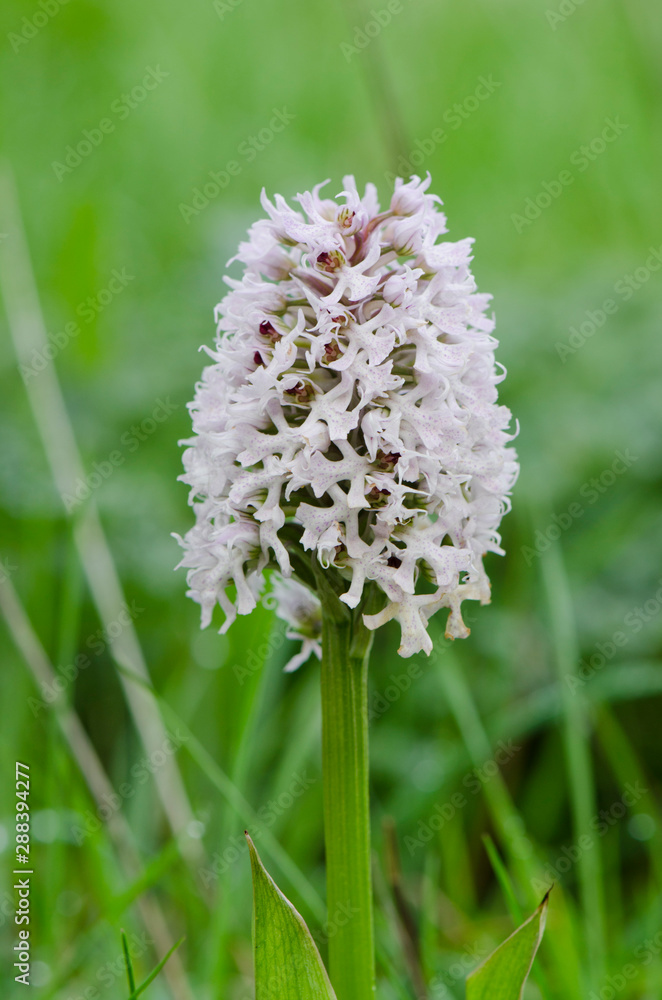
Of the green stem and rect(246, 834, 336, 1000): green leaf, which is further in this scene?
the green stem

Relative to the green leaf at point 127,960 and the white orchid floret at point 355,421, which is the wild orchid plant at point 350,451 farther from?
the green leaf at point 127,960

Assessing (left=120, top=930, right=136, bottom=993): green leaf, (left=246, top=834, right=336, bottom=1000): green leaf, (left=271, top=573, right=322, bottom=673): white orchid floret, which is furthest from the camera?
(left=271, top=573, right=322, bottom=673): white orchid floret

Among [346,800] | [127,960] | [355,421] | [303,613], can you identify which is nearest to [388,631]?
[303,613]

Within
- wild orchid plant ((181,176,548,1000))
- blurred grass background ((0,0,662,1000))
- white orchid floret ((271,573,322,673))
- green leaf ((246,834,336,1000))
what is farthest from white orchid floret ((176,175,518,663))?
blurred grass background ((0,0,662,1000))

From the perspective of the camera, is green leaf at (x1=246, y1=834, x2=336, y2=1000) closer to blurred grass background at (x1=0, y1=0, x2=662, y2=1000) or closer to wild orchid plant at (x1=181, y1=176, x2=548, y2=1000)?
wild orchid plant at (x1=181, y1=176, x2=548, y2=1000)

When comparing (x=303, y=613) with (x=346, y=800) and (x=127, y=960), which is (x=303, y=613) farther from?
(x=127, y=960)

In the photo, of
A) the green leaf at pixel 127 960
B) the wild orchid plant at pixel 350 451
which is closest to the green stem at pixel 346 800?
the wild orchid plant at pixel 350 451

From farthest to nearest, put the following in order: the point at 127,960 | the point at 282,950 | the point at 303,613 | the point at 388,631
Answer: the point at 388,631, the point at 303,613, the point at 127,960, the point at 282,950
